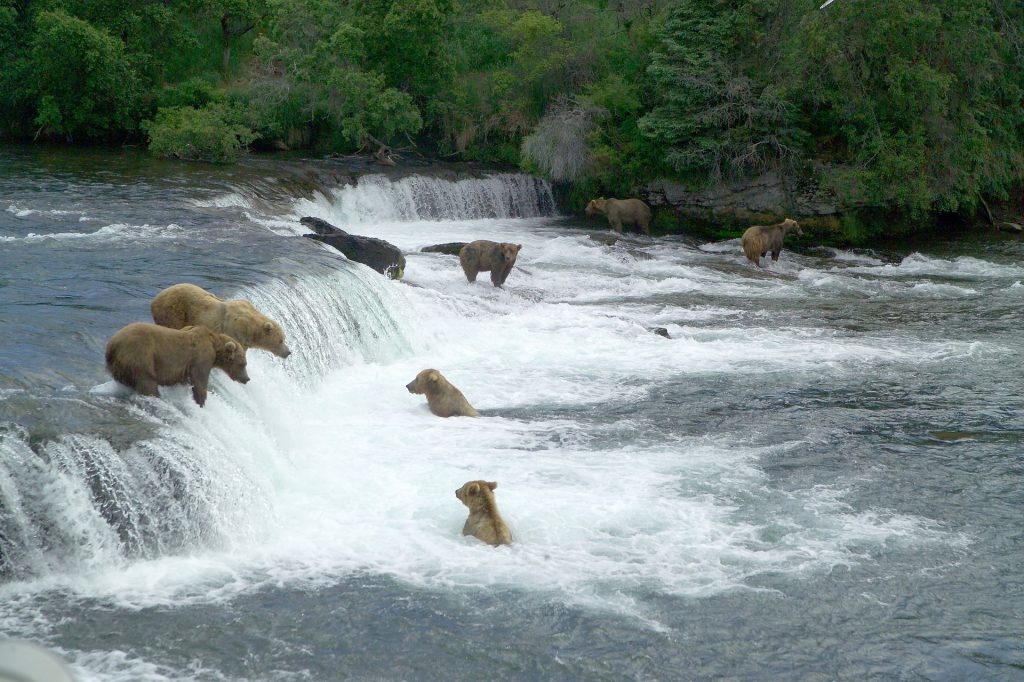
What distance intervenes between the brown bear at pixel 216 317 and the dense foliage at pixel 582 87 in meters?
Result: 16.4

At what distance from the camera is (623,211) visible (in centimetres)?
2359

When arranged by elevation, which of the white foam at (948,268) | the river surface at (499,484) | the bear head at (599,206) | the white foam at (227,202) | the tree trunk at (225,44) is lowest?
the river surface at (499,484)

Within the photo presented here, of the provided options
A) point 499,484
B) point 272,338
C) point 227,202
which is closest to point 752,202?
point 227,202

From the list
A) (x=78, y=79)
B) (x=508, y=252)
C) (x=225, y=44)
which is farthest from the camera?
(x=225, y=44)

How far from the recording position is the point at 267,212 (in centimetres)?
2006

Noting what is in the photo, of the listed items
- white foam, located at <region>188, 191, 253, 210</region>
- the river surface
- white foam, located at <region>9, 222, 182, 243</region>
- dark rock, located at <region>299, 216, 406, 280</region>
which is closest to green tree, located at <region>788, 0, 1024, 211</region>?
the river surface

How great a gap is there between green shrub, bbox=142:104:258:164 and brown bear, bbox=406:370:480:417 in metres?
16.5

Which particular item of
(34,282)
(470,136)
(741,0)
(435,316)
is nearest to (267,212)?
(435,316)

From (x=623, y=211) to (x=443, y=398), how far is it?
1395cm

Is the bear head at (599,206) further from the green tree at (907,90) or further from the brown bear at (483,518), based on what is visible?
the brown bear at (483,518)

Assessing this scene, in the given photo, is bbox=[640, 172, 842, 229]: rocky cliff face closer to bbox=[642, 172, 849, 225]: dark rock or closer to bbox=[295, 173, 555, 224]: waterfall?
bbox=[642, 172, 849, 225]: dark rock

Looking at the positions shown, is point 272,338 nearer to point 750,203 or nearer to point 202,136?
point 750,203

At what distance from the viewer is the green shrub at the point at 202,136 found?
25203 mm

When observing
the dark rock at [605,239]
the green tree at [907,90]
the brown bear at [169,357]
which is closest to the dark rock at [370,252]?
the dark rock at [605,239]
